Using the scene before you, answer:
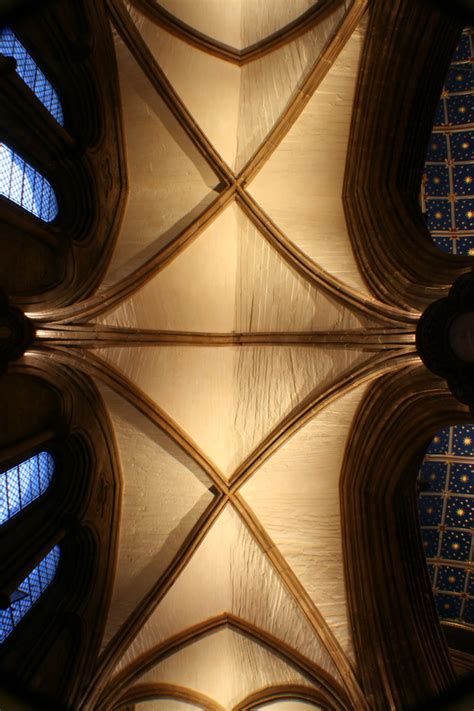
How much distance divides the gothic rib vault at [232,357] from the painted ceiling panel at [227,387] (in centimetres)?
3

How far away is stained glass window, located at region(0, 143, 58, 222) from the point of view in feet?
23.9

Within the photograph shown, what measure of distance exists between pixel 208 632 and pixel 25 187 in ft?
24.8

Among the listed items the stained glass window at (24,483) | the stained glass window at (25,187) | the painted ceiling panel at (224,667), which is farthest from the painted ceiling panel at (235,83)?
the painted ceiling panel at (224,667)

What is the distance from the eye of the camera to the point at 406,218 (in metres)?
8.41

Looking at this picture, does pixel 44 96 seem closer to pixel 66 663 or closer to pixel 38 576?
pixel 38 576

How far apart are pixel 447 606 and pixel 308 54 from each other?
9982 mm

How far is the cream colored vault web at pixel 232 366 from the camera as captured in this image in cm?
878

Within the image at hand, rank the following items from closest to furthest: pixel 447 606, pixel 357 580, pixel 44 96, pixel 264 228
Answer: pixel 44 96, pixel 357 580, pixel 264 228, pixel 447 606

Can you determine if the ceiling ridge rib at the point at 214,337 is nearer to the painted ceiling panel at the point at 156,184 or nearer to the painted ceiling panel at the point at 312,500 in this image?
the painted ceiling panel at the point at 312,500

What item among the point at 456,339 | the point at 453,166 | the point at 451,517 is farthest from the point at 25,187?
the point at 451,517

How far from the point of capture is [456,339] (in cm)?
621

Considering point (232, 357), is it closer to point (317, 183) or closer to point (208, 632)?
point (317, 183)

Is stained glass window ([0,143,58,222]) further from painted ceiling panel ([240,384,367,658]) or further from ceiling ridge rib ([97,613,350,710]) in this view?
ceiling ridge rib ([97,613,350,710])

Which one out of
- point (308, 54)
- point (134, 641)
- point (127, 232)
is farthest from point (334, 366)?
point (134, 641)
